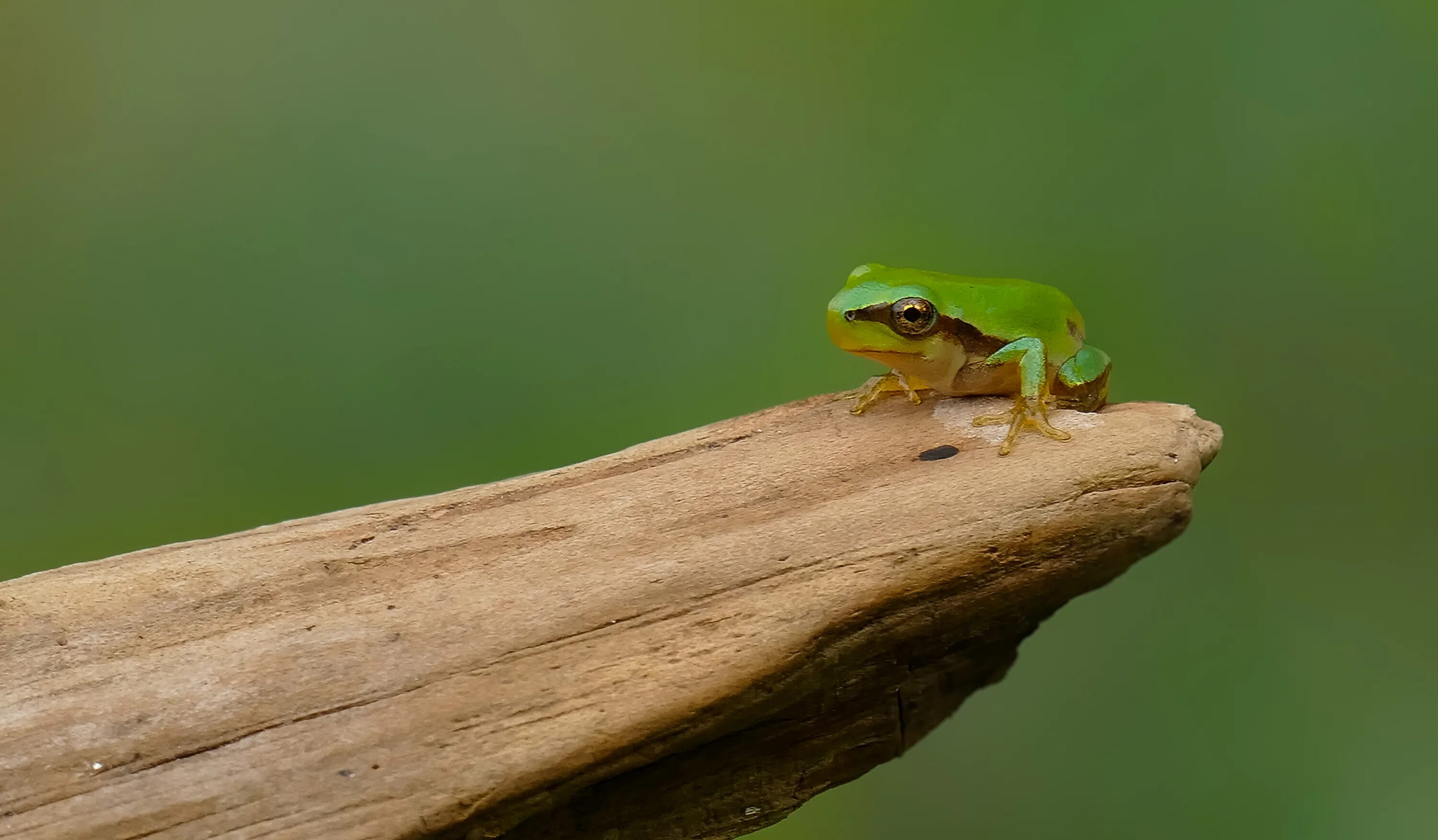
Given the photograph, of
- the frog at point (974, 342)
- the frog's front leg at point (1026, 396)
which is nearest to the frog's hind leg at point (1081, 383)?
the frog at point (974, 342)

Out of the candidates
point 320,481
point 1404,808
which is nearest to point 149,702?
point 320,481

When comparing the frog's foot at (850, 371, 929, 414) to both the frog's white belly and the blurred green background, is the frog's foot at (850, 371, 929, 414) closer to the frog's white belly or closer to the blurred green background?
the frog's white belly

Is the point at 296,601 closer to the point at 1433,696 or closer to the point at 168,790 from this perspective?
the point at 168,790

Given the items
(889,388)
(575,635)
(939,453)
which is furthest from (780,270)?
(575,635)

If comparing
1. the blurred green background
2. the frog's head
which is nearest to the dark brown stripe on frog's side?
the frog's head

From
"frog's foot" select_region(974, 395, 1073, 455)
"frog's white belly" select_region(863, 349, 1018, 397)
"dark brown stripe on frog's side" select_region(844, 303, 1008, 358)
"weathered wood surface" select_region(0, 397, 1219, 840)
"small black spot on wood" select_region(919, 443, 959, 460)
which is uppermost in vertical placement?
"dark brown stripe on frog's side" select_region(844, 303, 1008, 358)

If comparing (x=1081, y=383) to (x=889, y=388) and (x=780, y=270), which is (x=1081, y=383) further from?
(x=780, y=270)

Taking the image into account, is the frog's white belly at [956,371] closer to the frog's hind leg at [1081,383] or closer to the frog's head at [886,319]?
the frog's head at [886,319]
